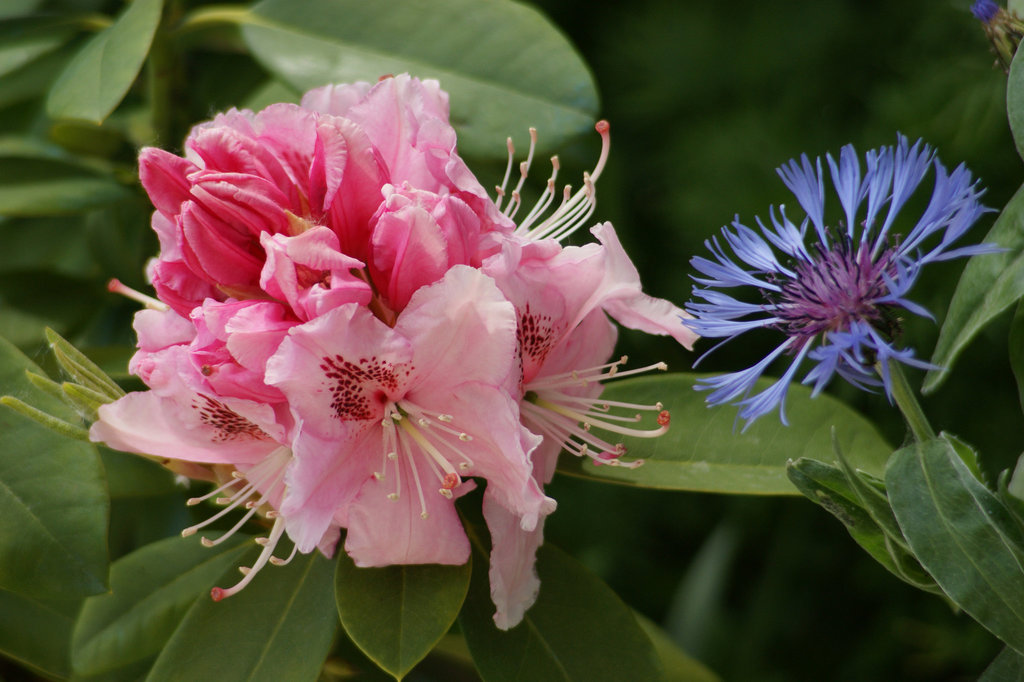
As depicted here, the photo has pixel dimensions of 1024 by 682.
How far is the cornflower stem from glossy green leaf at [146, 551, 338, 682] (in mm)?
402

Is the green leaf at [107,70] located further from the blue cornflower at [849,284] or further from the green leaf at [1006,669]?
the green leaf at [1006,669]

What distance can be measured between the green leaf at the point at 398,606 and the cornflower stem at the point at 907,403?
0.97ft

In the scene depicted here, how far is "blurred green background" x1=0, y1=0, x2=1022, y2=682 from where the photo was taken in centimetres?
115

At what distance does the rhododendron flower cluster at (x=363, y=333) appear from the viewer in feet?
1.86

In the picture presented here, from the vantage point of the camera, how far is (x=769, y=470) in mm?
706

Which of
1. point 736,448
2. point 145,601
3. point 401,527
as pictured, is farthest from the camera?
point 145,601

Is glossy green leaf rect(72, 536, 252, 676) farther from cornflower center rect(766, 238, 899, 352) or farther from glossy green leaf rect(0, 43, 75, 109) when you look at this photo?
glossy green leaf rect(0, 43, 75, 109)

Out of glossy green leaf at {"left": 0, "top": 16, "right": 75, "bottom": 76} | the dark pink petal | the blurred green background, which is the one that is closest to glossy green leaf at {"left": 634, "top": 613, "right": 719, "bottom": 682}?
the blurred green background

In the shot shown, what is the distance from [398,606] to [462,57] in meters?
0.50

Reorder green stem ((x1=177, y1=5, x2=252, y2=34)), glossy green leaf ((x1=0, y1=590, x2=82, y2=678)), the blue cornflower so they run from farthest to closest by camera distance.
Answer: green stem ((x1=177, y1=5, x2=252, y2=34))
glossy green leaf ((x1=0, y1=590, x2=82, y2=678))
the blue cornflower

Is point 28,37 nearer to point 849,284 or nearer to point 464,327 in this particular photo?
point 464,327

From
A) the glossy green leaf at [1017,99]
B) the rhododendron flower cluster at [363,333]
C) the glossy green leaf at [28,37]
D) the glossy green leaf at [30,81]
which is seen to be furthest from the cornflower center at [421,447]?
the glossy green leaf at [30,81]

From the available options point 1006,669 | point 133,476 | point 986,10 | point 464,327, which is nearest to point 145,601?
point 133,476

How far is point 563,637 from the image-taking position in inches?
27.3
